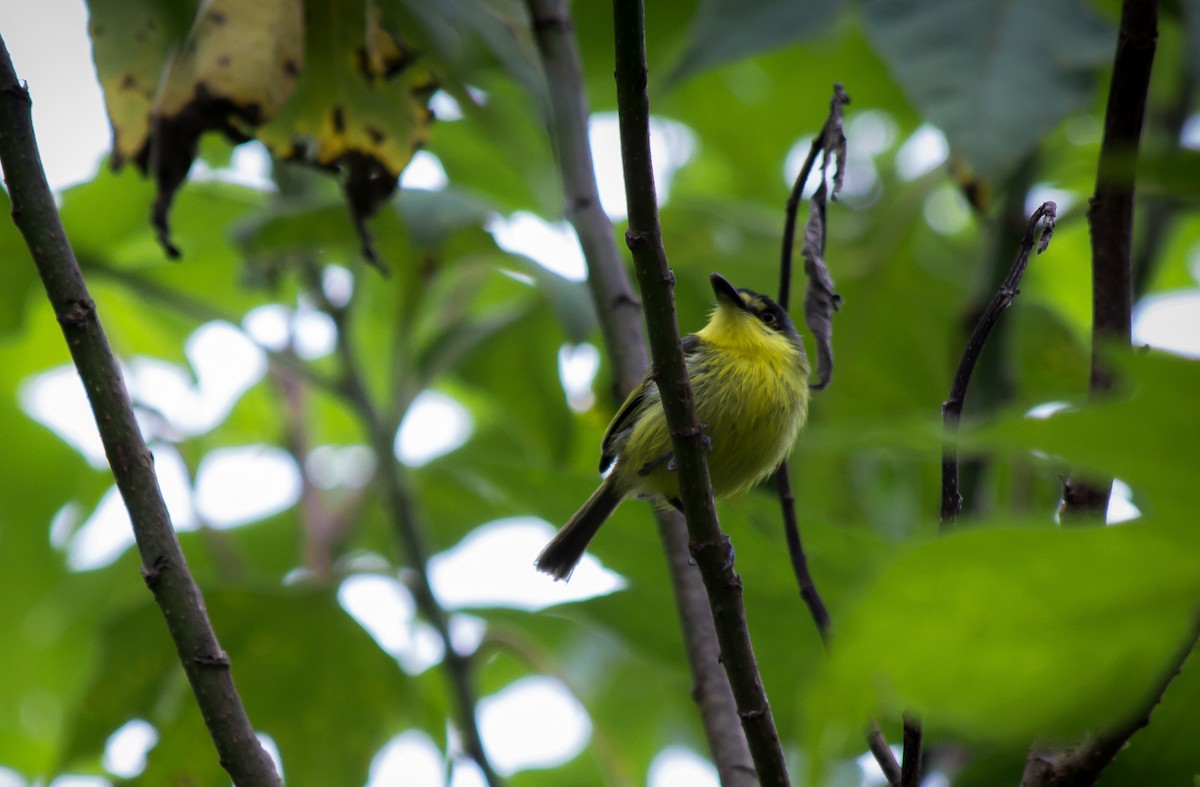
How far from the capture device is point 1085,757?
170 centimetres

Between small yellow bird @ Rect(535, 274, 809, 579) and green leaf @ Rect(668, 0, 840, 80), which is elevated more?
green leaf @ Rect(668, 0, 840, 80)

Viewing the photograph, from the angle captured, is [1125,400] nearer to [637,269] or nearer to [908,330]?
[637,269]

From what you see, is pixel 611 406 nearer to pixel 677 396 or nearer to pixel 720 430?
pixel 720 430

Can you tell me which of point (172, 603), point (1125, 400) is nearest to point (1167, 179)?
point (1125, 400)

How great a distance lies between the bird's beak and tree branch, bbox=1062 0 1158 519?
176 cm

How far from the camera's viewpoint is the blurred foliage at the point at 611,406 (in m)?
0.94

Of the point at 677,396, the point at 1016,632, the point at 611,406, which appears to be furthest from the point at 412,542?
the point at 1016,632

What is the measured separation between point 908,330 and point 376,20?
2396 millimetres

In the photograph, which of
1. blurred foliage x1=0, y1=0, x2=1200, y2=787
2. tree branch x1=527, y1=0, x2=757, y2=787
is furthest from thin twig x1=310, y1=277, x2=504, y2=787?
tree branch x1=527, y1=0, x2=757, y2=787

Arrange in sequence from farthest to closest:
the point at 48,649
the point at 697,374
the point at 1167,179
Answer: the point at 48,649, the point at 697,374, the point at 1167,179

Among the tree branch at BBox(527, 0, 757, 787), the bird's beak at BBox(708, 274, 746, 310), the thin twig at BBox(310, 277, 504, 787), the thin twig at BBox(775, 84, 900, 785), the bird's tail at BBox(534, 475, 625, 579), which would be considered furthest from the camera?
the bird's tail at BBox(534, 475, 625, 579)

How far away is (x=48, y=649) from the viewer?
4.98m

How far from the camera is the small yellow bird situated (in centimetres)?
433

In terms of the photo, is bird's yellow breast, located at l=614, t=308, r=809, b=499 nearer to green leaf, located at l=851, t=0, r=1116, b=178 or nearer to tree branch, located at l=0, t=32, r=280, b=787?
green leaf, located at l=851, t=0, r=1116, b=178
